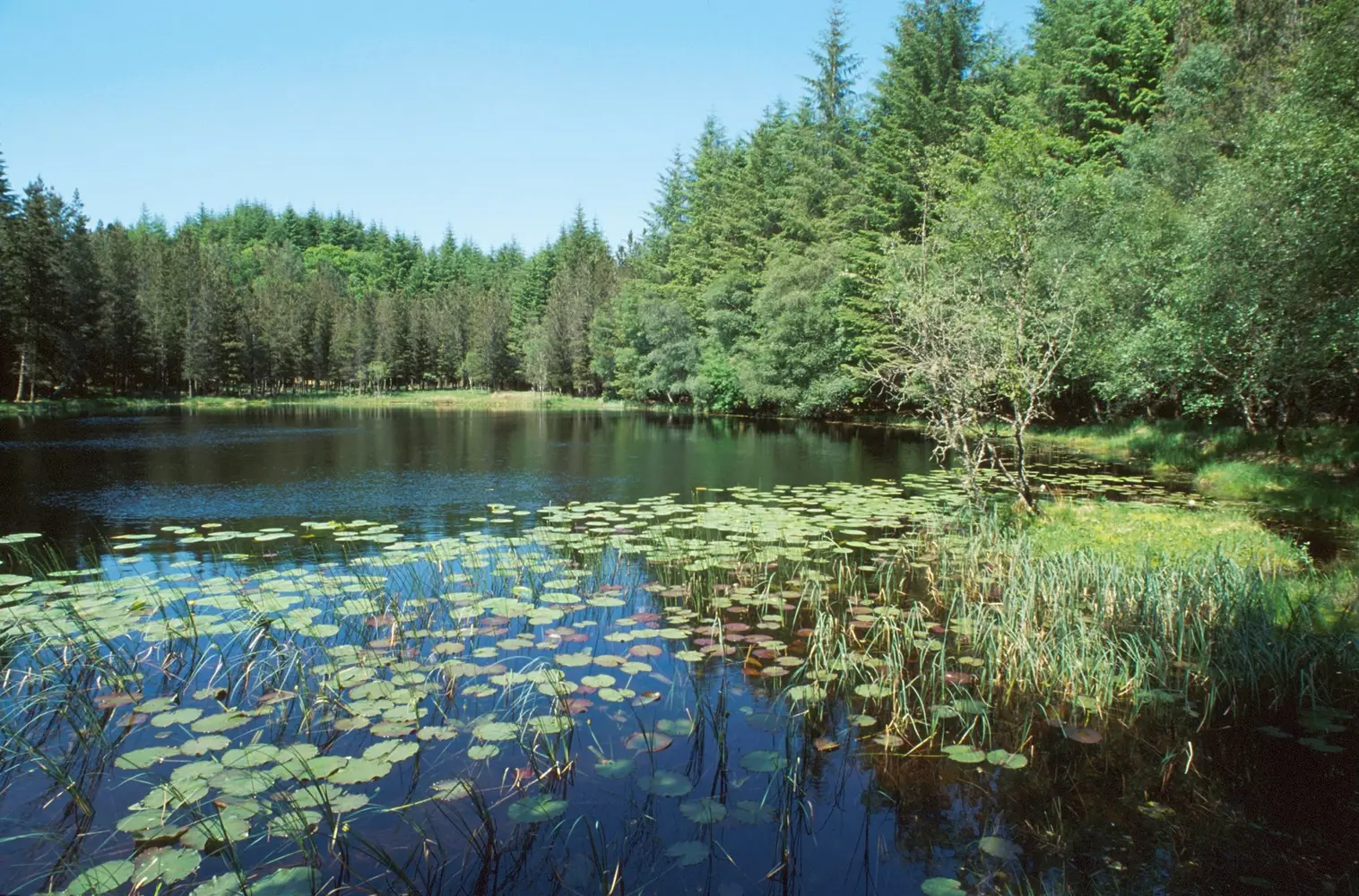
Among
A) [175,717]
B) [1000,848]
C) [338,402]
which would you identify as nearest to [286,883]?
[175,717]

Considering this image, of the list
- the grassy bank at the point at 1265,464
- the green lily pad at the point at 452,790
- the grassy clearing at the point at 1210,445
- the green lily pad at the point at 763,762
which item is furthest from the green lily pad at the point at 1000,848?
the grassy clearing at the point at 1210,445

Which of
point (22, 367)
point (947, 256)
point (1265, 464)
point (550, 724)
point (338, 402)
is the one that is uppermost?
point (947, 256)

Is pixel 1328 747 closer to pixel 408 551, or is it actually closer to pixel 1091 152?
pixel 408 551

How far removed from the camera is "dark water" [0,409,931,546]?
650 inches

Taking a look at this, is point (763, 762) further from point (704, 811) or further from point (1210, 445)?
point (1210, 445)

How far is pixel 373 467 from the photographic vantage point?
2502cm

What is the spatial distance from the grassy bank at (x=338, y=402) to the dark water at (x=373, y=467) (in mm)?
10027

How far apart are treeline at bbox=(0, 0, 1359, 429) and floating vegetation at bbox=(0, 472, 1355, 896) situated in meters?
6.02

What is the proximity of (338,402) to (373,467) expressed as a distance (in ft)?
227

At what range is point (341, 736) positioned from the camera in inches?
221

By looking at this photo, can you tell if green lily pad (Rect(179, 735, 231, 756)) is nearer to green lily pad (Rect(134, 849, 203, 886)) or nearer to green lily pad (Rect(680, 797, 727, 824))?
green lily pad (Rect(134, 849, 203, 886))

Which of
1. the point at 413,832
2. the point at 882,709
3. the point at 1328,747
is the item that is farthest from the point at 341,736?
the point at 1328,747

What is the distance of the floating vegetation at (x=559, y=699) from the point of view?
443 centimetres

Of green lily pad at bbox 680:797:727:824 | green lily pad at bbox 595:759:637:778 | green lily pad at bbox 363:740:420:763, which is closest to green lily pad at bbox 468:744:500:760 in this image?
green lily pad at bbox 363:740:420:763
